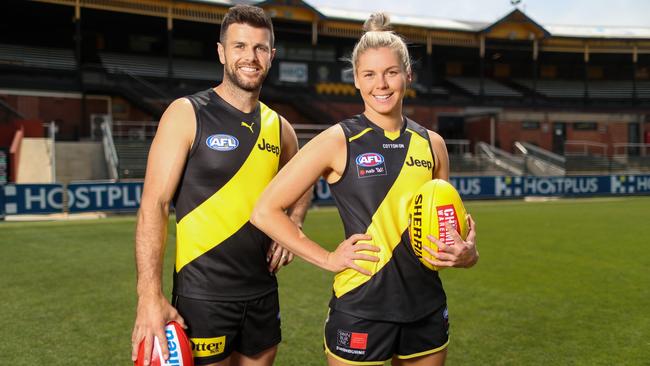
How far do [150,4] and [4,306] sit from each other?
24139mm

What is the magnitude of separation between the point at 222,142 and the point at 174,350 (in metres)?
0.99

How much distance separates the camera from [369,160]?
7.79 feet

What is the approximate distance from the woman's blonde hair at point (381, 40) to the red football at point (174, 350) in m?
1.43

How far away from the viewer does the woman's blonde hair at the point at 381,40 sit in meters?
2.32

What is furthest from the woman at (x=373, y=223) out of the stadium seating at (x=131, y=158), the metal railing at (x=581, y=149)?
the metal railing at (x=581, y=149)

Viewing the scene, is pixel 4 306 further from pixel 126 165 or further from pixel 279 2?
pixel 279 2

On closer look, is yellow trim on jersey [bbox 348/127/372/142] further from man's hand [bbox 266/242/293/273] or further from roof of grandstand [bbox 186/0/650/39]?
roof of grandstand [bbox 186/0/650/39]

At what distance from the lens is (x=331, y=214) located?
16375 mm

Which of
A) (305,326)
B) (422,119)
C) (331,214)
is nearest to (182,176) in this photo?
(305,326)

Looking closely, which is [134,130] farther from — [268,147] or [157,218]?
[157,218]

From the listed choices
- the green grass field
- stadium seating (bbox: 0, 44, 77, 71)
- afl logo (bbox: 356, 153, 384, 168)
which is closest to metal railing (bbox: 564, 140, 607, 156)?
the green grass field

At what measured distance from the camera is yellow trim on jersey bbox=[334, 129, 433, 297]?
235 centimetres

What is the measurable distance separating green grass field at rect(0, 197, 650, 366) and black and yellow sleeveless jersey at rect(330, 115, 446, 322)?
2232 mm

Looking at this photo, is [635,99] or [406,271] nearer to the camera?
[406,271]
